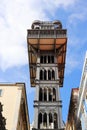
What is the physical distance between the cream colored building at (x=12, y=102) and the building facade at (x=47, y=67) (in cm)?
1378

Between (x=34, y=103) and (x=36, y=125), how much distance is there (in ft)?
16.0

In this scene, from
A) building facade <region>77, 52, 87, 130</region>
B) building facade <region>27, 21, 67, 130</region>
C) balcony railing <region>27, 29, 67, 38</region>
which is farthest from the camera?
balcony railing <region>27, 29, 67, 38</region>

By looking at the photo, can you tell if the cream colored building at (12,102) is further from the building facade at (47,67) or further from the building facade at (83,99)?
the building facade at (47,67)

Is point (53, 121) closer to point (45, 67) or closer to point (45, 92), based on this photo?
point (45, 92)

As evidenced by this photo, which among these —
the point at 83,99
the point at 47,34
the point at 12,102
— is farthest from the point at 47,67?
the point at 83,99

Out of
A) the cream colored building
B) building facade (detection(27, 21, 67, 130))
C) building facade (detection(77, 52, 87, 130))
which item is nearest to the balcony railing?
building facade (detection(27, 21, 67, 130))

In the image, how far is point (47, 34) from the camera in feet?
190

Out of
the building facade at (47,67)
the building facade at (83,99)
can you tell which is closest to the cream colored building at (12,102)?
the building facade at (83,99)

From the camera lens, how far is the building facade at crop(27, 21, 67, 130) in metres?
46.1

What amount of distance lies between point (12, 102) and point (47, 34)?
30.2 metres

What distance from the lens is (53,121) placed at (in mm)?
45375

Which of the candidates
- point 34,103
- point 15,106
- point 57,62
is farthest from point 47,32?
point 15,106

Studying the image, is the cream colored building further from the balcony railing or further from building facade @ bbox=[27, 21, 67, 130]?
the balcony railing

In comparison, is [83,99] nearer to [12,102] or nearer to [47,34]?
[12,102]
